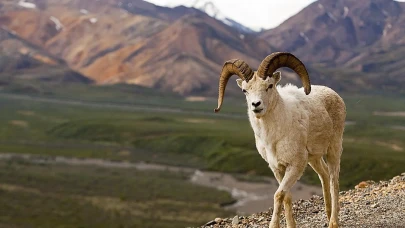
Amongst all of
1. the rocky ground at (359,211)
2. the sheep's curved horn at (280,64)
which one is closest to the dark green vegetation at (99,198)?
the rocky ground at (359,211)

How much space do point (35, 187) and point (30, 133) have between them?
4773cm

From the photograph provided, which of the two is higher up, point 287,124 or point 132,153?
point 132,153

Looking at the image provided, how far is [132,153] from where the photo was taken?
93000 millimetres

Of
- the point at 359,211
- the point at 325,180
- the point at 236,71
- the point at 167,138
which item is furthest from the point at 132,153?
the point at 236,71

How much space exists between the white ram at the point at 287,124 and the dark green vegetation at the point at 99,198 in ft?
118

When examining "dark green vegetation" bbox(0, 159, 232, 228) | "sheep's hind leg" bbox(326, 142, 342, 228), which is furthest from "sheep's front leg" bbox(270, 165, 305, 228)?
"dark green vegetation" bbox(0, 159, 232, 228)

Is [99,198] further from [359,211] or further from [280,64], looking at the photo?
[280,64]

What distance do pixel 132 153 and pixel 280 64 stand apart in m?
82.1

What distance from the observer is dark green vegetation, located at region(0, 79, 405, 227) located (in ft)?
182

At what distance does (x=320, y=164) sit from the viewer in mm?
13250

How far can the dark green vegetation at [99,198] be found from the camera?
5028 cm

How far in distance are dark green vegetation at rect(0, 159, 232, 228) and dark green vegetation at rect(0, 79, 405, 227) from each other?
0.10 metres

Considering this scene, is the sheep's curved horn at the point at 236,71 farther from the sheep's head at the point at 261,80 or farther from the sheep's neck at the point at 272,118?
the sheep's neck at the point at 272,118

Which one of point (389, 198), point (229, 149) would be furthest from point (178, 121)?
point (389, 198)
